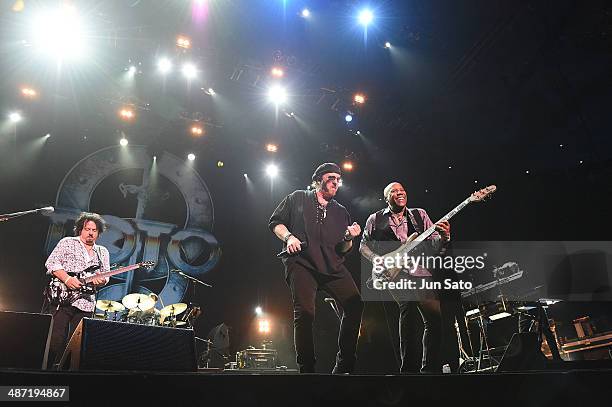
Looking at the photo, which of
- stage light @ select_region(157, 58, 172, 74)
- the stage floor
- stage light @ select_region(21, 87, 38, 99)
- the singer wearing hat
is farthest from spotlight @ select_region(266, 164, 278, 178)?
the stage floor

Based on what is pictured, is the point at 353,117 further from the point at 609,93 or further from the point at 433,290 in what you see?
the point at 433,290

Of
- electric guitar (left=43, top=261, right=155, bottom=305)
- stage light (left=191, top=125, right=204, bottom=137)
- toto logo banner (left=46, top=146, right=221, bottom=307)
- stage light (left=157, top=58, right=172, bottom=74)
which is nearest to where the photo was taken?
electric guitar (left=43, top=261, right=155, bottom=305)

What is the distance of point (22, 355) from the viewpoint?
241cm

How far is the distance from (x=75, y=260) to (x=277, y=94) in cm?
720

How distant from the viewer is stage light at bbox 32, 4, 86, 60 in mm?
8516

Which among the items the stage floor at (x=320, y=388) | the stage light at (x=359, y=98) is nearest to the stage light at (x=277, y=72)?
the stage light at (x=359, y=98)

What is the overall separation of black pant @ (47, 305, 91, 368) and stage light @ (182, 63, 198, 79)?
7.03 metres

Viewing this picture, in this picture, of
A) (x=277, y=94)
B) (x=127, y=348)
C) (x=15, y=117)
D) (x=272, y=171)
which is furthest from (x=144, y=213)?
(x=127, y=348)

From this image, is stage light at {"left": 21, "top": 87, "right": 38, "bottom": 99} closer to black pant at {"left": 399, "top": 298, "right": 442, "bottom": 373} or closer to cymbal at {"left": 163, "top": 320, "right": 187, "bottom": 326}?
cymbal at {"left": 163, "top": 320, "right": 187, "bottom": 326}

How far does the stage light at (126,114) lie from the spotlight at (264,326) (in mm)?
6013

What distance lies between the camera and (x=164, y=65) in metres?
9.96

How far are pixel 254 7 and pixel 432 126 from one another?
5181 mm

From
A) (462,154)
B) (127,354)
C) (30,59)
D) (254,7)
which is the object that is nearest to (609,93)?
(462,154)

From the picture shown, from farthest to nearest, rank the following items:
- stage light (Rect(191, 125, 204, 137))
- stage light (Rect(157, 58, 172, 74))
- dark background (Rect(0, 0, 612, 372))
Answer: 1. stage light (Rect(191, 125, 204, 137))
2. stage light (Rect(157, 58, 172, 74))
3. dark background (Rect(0, 0, 612, 372))
